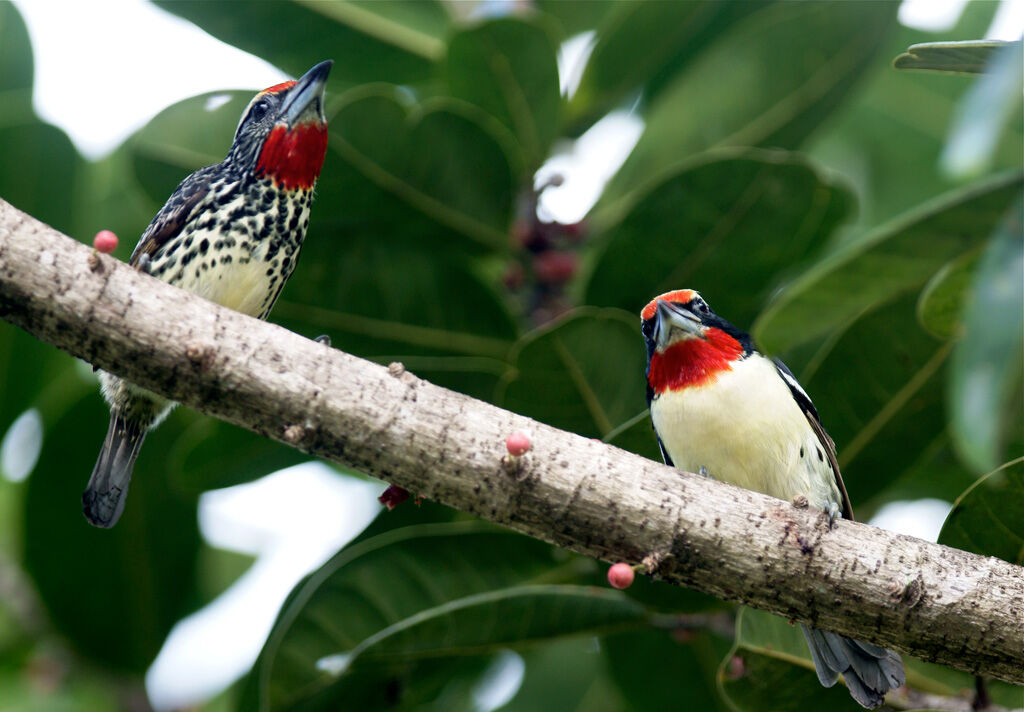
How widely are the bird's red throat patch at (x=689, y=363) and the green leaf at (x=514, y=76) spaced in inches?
38.6

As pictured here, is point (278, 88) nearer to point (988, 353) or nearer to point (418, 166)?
point (418, 166)

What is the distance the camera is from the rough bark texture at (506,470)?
1.77 metres

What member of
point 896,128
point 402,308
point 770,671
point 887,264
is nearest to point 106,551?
point 402,308

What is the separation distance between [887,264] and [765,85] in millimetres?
766

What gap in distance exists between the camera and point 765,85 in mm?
3002

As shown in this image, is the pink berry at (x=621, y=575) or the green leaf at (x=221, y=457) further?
the green leaf at (x=221, y=457)

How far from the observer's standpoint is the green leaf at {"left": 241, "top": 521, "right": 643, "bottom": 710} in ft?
7.97

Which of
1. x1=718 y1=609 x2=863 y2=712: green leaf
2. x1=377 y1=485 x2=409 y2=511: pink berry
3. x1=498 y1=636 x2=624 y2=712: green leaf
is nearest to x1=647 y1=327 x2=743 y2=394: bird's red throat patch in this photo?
x1=718 y1=609 x2=863 y2=712: green leaf

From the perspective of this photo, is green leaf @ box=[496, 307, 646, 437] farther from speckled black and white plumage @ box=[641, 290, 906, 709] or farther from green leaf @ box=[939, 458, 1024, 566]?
green leaf @ box=[939, 458, 1024, 566]

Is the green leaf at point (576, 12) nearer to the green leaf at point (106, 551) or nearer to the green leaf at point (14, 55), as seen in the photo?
the green leaf at point (14, 55)

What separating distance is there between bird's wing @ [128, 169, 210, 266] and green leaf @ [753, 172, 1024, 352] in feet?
4.51

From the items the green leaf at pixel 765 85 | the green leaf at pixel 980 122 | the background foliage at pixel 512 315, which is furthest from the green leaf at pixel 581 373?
the green leaf at pixel 980 122

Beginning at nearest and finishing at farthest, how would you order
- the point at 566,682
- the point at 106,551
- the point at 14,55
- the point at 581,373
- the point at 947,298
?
the point at 947,298
the point at 581,373
the point at 106,551
the point at 14,55
the point at 566,682

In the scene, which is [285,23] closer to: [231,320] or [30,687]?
[231,320]
